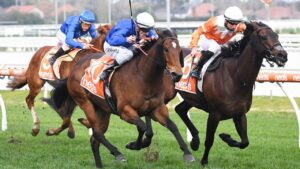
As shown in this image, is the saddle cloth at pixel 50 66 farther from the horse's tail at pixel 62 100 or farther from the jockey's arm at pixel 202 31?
the jockey's arm at pixel 202 31

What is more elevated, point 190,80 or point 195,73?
point 195,73

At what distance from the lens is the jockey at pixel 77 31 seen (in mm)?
10406

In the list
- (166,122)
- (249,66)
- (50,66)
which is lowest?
(50,66)

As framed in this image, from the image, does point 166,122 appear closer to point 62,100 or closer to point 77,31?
point 62,100

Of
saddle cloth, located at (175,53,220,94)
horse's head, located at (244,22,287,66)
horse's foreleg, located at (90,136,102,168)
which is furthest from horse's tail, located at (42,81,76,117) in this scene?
horse's head, located at (244,22,287,66)

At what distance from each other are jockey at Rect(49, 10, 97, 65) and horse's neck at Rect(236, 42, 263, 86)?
3056mm

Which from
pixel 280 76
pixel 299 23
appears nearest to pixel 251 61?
pixel 280 76

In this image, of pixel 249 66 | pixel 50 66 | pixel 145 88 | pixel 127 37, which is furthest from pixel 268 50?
pixel 50 66

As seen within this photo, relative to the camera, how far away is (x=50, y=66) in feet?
35.8

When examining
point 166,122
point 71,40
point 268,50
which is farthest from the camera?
point 71,40

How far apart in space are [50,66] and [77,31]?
2.15 feet

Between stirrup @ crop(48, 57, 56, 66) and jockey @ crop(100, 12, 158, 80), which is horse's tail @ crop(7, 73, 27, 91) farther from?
jockey @ crop(100, 12, 158, 80)

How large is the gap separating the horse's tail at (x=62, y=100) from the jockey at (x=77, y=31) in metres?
1.38

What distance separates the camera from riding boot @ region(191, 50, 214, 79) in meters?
8.31
